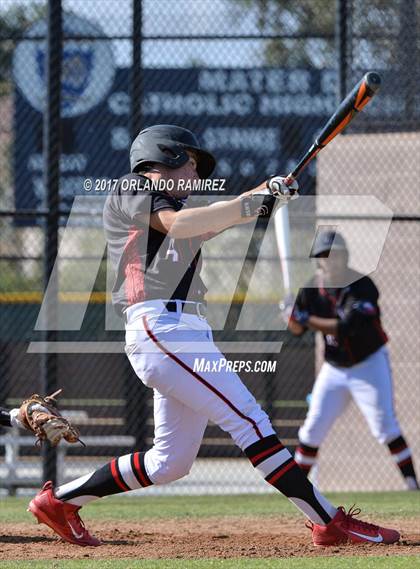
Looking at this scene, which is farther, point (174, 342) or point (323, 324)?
point (323, 324)

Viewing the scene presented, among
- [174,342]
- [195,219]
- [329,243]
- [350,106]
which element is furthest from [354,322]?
[195,219]

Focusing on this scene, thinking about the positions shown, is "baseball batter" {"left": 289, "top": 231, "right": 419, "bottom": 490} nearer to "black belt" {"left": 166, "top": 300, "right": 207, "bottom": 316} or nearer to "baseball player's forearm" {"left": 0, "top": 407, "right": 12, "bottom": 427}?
"black belt" {"left": 166, "top": 300, "right": 207, "bottom": 316}

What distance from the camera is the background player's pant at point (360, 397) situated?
9180 mm

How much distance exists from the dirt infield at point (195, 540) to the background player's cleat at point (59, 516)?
0.06m

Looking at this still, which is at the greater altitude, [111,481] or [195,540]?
[111,481]

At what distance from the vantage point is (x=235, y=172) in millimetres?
12070

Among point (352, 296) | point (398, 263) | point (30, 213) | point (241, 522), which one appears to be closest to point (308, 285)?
point (352, 296)

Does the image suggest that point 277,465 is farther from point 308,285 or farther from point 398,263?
point 398,263

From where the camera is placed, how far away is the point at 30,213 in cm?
912

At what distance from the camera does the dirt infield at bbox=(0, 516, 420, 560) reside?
5.35 meters

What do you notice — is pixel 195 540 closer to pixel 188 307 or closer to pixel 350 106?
pixel 188 307

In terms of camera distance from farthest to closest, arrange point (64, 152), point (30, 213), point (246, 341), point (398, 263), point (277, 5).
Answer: point (277, 5), point (246, 341), point (64, 152), point (398, 263), point (30, 213)

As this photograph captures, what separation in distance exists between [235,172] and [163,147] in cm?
663

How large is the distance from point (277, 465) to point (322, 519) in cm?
34
